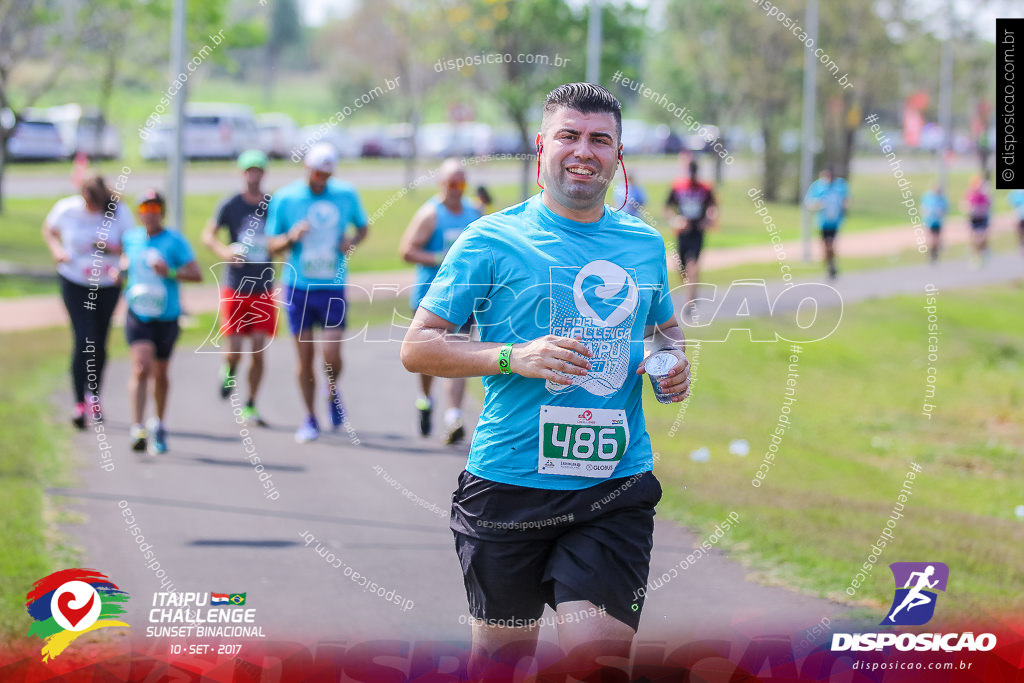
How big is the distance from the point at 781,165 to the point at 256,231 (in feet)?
111

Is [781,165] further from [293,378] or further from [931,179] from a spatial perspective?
[293,378]

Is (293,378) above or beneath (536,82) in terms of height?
beneath

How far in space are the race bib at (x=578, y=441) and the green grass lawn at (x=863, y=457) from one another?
2639mm

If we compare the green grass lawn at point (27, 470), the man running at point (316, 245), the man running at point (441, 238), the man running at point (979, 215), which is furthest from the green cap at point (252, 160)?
the man running at point (979, 215)

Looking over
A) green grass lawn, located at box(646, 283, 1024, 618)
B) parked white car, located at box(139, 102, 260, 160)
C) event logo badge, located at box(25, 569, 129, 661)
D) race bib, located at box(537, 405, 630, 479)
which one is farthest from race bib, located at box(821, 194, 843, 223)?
parked white car, located at box(139, 102, 260, 160)

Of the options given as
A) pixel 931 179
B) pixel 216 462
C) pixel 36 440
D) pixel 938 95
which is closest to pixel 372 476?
pixel 216 462

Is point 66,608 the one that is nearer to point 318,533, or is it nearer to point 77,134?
point 318,533

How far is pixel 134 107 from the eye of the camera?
45219 millimetres

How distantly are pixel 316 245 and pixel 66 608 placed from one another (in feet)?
13.4

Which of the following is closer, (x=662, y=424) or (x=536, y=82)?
(x=662, y=424)

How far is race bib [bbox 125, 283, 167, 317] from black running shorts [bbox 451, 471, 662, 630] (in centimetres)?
521

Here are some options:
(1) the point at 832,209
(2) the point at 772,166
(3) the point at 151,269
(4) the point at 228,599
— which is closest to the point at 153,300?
(3) the point at 151,269

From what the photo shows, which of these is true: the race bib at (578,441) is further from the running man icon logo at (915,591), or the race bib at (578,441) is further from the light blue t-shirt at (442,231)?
the light blue t-shirt at (442,231)

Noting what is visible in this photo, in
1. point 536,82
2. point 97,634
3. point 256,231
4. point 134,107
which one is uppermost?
point 134,107
